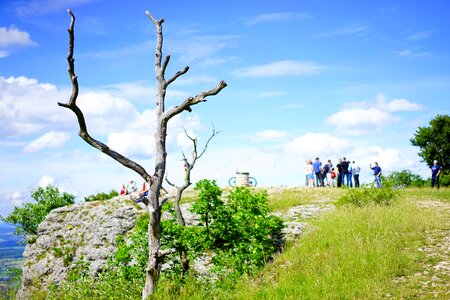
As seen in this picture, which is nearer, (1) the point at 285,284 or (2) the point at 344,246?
(1) the point at 285,284

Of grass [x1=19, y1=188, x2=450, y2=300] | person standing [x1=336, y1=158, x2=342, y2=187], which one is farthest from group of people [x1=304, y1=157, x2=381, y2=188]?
grass [x1=19, y1=188, x2=450, y2=300]

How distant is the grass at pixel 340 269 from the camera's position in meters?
10.0

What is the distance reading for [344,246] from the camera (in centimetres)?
1320

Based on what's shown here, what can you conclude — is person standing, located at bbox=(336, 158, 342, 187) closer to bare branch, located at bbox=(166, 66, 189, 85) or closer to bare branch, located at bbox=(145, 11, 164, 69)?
bare branch, located at bbox=(166, 66, 189, 85)

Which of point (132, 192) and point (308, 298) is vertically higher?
point (132, 192)

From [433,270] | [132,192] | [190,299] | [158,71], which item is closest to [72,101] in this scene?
[158,71]

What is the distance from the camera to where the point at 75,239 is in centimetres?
2548

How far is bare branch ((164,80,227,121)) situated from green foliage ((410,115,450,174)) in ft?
146

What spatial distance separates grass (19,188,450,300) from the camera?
32.9 ft

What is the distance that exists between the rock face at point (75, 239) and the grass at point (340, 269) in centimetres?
1095

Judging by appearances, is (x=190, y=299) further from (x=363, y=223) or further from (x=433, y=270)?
(x=363, y=223)

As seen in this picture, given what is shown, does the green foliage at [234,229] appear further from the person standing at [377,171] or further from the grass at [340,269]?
the person standing at [377,171]

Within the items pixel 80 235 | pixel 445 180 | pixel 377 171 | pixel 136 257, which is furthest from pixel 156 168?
pixel 445 180

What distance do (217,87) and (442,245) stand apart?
335 inches
